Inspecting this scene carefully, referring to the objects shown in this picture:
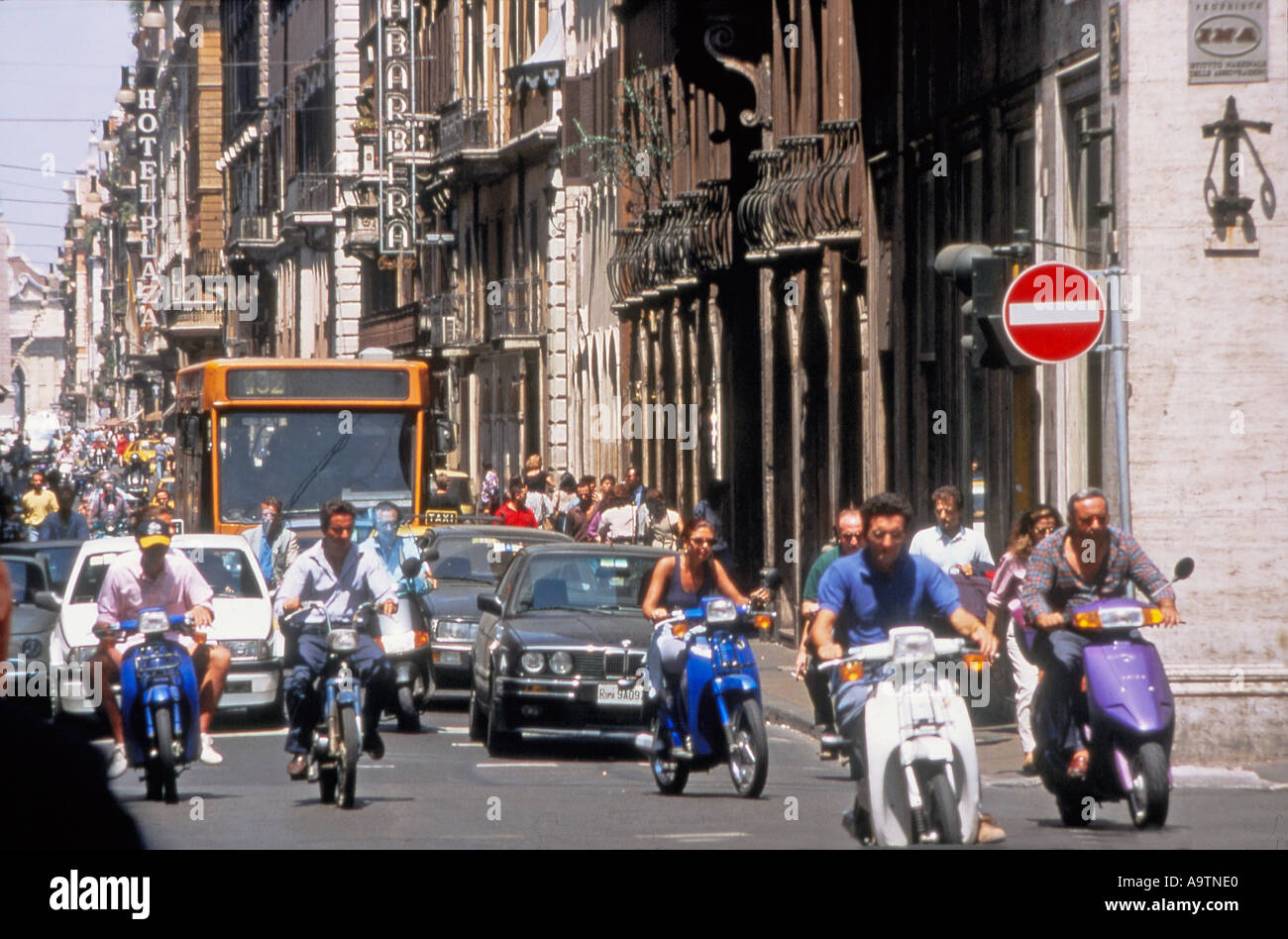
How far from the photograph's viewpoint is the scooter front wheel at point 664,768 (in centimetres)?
1520

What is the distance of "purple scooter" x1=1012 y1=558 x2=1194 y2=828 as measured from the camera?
1234cm

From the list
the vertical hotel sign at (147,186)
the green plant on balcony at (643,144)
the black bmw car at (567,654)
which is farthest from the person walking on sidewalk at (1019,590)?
the vertical hotel sign at (147,186)

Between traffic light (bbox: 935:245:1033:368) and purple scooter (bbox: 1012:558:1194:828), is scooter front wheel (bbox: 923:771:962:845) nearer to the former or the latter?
purple scooter (bbox: 1012:558:1194:828)

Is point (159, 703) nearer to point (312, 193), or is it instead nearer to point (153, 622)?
point (153, 622)

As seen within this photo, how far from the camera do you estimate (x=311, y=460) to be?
88.9ft

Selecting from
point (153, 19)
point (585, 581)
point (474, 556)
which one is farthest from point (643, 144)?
point (153, 19)

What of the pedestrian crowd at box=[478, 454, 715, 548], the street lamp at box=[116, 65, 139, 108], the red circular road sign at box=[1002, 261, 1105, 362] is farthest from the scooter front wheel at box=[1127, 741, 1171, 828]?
the street lamp at box=[116, 65, 139, 108]

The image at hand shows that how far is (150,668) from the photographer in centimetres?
1466

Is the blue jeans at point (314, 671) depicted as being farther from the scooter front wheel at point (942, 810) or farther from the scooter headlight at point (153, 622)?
the scooter front wheel at point (942, 810)

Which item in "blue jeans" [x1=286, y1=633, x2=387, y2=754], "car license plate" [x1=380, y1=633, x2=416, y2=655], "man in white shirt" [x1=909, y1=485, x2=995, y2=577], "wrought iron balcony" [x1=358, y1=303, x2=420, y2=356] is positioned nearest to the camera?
"blue jeans" [x1=286, y1=633, x2=387, y2=754]

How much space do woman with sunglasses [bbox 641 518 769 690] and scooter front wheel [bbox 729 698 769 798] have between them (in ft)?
1.93

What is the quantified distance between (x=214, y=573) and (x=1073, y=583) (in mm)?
10329
